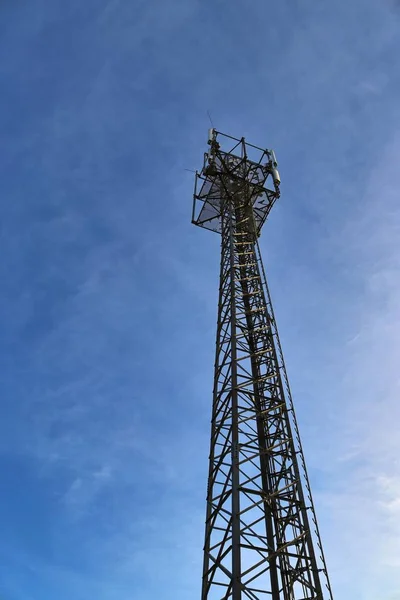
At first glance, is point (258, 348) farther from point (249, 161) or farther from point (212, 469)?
point (249, 161)

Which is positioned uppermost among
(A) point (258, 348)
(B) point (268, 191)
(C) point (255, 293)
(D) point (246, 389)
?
(B) point (268, 191)

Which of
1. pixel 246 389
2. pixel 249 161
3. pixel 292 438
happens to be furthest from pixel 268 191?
pixel 292 438

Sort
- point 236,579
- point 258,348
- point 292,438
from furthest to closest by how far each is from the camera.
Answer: point 258,348 < point 292,438 < point 236,579

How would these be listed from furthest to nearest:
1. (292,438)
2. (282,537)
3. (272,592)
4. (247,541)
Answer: (292,438), (282,537), (272,592), (247,541)

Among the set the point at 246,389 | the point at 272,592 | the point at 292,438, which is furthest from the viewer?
the point at 246,389

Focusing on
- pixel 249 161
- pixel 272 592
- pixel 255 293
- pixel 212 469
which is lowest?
pixel 272 592

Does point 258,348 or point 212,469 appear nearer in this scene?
point 212,469

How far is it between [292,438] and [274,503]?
6.23 ft

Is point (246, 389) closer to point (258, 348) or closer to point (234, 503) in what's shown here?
point (258, 348)

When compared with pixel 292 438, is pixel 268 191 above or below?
above

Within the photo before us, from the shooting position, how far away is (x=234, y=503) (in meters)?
10.4

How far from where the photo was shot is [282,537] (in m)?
11.9

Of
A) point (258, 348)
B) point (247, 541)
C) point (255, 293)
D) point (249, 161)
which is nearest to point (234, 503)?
point (247, 541)

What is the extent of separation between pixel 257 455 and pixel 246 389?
2259 mm
